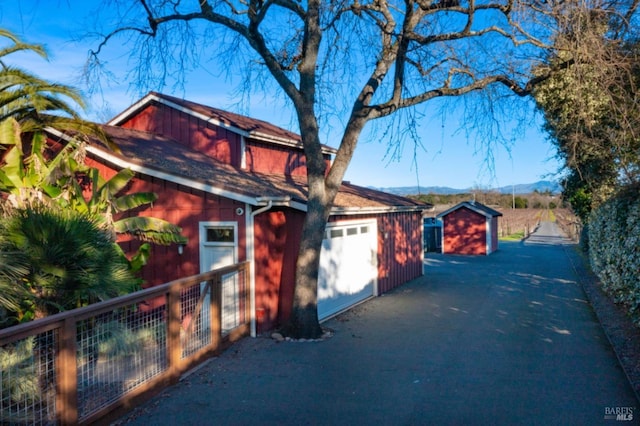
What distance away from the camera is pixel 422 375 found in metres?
7.09

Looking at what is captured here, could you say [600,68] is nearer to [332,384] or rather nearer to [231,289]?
[332,384]

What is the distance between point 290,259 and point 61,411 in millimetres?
5870

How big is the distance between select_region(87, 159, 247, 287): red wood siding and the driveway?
2.23m

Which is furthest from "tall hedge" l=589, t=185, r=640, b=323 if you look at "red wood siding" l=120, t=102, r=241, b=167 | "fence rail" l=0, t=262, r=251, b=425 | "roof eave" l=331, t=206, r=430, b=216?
"red wood siding" l=120, t=102, r=241, b=167

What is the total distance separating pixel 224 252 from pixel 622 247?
8.15 meters

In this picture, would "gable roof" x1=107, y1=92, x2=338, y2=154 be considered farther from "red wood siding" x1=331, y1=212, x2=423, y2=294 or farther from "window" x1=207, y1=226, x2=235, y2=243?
"window" x1=207, y1=226, x2=235, y2=243

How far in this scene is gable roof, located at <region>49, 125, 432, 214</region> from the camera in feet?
31.1

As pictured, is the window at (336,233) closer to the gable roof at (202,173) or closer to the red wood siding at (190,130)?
the gable roof at (202,173)

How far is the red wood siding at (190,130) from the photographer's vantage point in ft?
44.2

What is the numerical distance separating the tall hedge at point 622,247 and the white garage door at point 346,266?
5966 millimetres

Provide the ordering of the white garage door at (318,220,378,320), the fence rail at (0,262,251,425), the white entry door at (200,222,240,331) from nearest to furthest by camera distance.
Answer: the fence rail at (0,262,251,425), the white entry door at (200,222,240,331), the white garage door at (318,220,378,320)

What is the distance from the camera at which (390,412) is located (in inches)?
227

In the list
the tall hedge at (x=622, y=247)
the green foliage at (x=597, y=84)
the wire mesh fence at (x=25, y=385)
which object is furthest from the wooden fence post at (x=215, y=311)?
the tall hedge at (x=622, y=247)

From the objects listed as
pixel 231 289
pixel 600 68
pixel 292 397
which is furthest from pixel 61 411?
pixel 600 68
